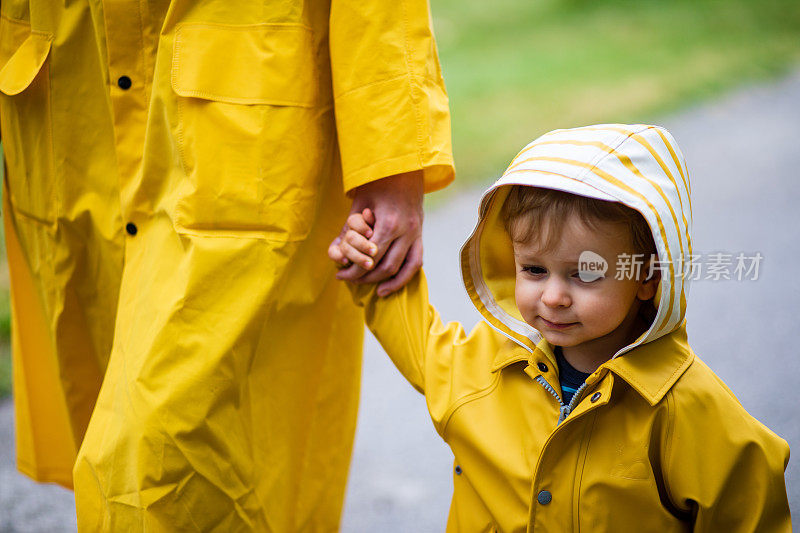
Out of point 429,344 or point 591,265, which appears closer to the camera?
point 591,265

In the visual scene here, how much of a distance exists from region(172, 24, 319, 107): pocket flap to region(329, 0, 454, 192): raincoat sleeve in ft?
0.36

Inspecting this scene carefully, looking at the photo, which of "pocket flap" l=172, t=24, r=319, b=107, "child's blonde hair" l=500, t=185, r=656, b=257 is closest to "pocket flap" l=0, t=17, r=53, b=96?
"pocket flap" l=172, t=24, r=319, b=107

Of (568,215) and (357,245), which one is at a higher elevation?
(568,215)

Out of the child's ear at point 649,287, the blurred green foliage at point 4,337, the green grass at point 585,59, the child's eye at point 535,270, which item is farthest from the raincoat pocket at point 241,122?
the green grass at point 585,59

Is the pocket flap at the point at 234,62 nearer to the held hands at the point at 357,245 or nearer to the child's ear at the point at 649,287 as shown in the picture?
the held hands at the point at 357,245

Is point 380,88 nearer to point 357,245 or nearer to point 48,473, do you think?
point 357,245

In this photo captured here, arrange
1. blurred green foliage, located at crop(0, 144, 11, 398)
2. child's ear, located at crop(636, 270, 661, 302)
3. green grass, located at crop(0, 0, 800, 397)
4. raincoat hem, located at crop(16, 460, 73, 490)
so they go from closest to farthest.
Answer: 1. child's ear, located at crop(636, 270, 661, 302)
2. raincoat hem, located at crop(16, 460, 73, 490)
3. blurred green foliage, located at crop(0, 144, 11, 398)
4. green grass, located at crop(0, 0, 800, 397)

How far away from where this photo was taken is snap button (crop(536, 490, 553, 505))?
5.42 feet

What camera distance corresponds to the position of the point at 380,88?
1.83 metres

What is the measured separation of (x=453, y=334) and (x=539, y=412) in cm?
27

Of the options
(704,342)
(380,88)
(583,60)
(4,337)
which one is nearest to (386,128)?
(380,88)

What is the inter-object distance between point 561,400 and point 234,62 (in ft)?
3.13

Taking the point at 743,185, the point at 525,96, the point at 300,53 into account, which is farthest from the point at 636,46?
the point at 300,53

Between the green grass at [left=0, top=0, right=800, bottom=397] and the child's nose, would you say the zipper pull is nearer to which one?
the child's nose
